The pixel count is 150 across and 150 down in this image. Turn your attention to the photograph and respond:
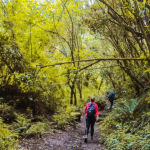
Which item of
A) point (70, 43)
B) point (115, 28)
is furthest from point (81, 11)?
point (70, 43)

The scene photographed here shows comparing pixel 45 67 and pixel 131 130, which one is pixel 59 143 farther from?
pixel 45 67

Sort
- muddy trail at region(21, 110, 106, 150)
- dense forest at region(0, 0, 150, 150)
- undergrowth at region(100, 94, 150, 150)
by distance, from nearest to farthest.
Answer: undergrowth at region(100, 94, 150, 150) < muddy trail at region(21, 110, 106, 150) < dense forest at region(0, 0, 150, 150)

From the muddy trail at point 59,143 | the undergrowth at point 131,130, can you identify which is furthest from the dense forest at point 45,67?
the muddy trail at point 59,143

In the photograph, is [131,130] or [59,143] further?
[131,130]

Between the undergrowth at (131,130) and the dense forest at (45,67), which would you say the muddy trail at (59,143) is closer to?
the dense forest at (45,67)

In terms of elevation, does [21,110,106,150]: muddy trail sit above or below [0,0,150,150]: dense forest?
below

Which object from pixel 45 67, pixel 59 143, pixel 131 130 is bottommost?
pixel 59 143

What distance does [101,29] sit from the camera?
8336 millimetres

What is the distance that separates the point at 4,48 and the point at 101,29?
501 cm

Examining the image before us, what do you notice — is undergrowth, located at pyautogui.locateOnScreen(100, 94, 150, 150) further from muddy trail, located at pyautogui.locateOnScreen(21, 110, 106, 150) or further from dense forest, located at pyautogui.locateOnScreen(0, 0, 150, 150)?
muddy trail, located at pyautogui.locateOnScreen(21, 110, 106, 150)

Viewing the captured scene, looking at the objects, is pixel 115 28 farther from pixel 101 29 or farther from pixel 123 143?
pixel 123 143

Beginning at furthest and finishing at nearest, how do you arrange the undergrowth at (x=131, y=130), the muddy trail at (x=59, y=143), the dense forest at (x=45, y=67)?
1. the dense forest at (x=45, y=67)
2. the muddy trail at (x=59, y=143)
3. the undergrowth at (x=131, y=130)

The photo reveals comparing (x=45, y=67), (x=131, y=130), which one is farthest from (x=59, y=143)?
(x=45, y=67)

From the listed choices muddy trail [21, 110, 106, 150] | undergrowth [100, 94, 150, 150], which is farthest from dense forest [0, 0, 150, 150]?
muddy trail [21, 110, 106, 150]
